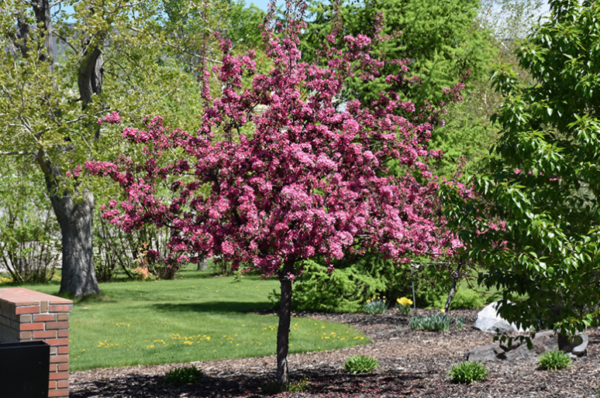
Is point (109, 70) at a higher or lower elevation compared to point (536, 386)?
higher

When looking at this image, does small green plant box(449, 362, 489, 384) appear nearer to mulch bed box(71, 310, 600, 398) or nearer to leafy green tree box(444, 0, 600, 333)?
mulch bed box(71, 310, 600, 398)

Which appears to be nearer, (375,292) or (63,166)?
(63,166)

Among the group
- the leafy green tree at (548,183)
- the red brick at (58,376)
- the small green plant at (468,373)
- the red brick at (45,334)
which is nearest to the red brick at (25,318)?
the red brick at (45,334)

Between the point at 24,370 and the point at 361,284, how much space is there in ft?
35.8

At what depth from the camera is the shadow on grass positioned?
50.5 feet

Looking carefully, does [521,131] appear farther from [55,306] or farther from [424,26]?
[424,26]

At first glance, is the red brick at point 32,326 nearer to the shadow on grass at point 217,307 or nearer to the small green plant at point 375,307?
the small green plant at point 375,307

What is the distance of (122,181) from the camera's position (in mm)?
7172

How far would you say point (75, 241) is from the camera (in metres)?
17.2

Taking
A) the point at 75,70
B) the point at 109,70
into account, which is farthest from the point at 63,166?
the point at 109,70

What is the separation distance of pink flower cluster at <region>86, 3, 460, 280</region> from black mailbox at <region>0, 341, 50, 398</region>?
8.11ft

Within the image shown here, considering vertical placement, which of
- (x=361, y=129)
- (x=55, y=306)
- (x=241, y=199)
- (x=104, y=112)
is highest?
(x=104, y=112)

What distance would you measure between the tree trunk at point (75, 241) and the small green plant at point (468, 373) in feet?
41.6

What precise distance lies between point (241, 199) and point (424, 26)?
941 centimetres
